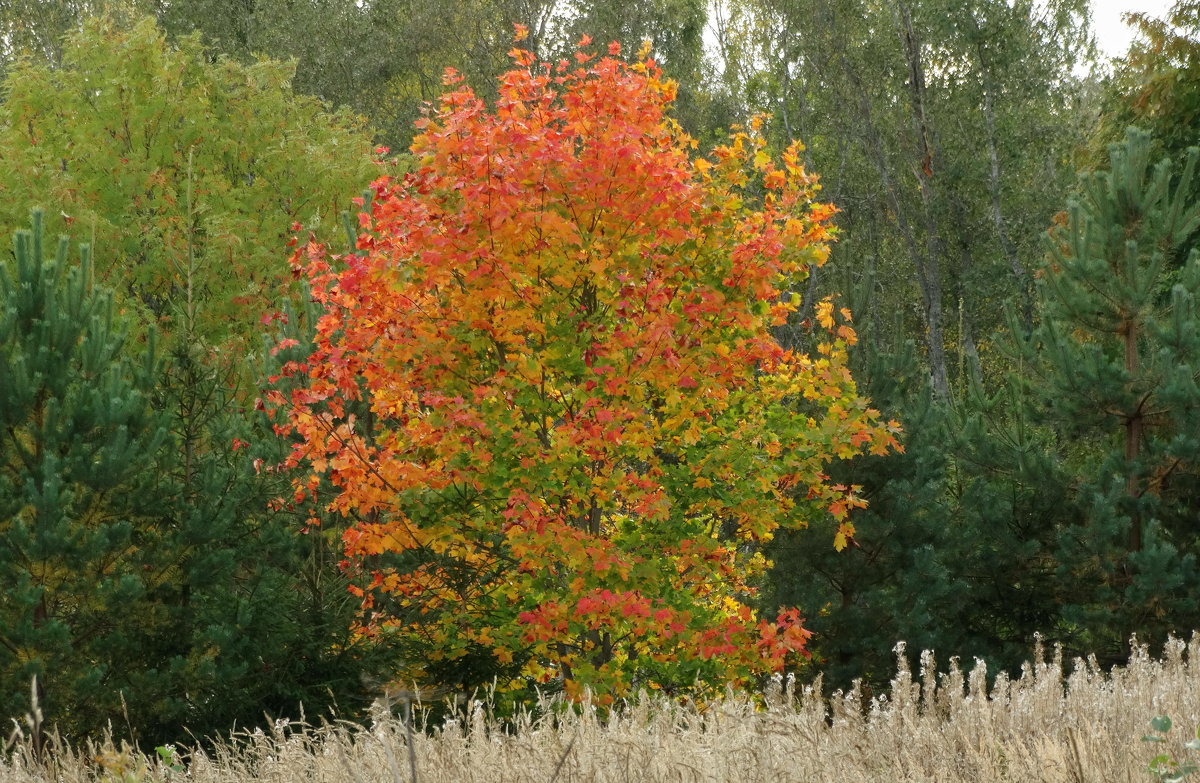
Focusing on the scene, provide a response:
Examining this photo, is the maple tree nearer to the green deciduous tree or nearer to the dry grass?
the dry grass

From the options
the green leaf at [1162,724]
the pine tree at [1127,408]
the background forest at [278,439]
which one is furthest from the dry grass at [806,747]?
the pine tree at [1127,408]

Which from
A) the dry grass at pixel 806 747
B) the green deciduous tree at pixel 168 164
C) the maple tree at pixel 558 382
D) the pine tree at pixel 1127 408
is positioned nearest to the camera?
the dry grass at pixel 806 747

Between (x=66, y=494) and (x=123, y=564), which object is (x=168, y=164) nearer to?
(x=123, y=564)

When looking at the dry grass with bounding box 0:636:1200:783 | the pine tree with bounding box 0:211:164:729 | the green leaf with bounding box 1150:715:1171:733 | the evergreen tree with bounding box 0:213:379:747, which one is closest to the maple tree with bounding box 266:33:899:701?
the evergreen tree with bounding box 0:213:379:747

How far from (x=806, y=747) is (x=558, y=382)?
3893 mm

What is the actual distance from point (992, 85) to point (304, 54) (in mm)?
18172

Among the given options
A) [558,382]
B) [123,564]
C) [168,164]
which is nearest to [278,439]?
[123,564]

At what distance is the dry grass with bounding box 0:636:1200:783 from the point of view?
4.73m

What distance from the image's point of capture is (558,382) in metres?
8.42

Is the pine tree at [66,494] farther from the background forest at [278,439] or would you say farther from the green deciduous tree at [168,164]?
the green deciduous tree at [168,164]

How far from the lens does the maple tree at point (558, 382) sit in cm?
807

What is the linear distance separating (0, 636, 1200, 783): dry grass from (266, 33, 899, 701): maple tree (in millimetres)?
2405

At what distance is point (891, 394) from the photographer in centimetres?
1303

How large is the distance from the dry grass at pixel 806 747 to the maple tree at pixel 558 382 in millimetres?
2405
